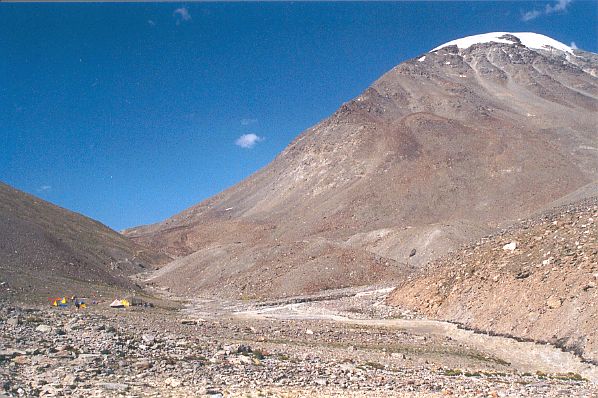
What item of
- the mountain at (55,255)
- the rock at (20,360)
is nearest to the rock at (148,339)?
the rock at (20,360)

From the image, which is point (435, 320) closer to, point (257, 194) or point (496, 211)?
point (496, 211)

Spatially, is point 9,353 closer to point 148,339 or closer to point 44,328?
point 148,339

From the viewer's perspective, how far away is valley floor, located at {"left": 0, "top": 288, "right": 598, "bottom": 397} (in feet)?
44.6

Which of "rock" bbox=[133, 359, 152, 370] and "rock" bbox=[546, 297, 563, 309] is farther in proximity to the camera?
"rock" bbox=[546, 297, 563, 309]

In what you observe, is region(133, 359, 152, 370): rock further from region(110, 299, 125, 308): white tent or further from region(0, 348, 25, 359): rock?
region(110, 299, 125, 308): white tent

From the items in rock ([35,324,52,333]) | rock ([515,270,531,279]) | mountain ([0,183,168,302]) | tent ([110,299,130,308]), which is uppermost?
mountain ([0,183,168,302])

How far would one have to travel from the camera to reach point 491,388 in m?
15.3

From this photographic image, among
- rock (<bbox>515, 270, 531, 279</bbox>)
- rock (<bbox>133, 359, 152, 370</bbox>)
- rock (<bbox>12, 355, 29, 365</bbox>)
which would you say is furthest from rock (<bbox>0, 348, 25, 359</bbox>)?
rock (<bbox>515, 270, 531, 279</bbox>)

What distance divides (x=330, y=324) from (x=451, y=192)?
2792 inches

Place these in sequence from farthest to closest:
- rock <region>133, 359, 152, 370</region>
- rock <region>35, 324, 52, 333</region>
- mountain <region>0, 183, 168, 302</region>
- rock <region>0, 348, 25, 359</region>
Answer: mountain <region>0, 183, 168, 302</region>, rock <region>35, 324, 52, 333</region>, rock <region>0, 348, 25, 359</region>, rock <region>133, 359, 152, 370</region>

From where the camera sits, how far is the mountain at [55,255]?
38.4 m

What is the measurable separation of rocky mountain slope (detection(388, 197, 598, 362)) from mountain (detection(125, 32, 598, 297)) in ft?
52.7

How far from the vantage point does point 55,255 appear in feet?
167

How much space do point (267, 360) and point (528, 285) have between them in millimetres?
14947
